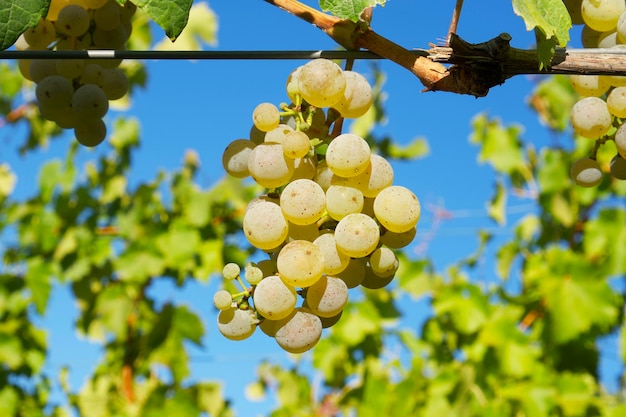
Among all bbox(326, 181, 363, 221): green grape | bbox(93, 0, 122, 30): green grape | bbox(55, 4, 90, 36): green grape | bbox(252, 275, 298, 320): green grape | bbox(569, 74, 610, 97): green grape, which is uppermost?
bbox(93, 0, 122, 30): green grape

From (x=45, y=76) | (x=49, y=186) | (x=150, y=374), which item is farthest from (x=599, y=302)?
(x=49, y=186)

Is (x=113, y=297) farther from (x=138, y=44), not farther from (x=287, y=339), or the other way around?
(x=287, y=339)

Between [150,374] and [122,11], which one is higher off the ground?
[122,11]

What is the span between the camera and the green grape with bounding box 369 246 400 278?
1.85 ft

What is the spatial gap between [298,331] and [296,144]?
153 millimetres

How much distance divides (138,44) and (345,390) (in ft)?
5.72

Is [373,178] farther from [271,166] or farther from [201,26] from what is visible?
[201,26]

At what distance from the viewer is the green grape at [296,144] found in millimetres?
534

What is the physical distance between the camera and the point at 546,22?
54cm

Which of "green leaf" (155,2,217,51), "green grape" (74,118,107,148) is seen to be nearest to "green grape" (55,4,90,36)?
"green grape" (74,118,107,148)

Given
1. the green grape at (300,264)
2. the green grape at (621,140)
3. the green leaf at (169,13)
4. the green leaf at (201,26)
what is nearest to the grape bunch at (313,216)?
the green grape at (300,264)

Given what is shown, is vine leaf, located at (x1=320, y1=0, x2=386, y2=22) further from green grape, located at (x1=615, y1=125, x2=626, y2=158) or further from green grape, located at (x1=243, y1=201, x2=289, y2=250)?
green grape, located at (x1=615, y1=125, x2=626, y2=158)

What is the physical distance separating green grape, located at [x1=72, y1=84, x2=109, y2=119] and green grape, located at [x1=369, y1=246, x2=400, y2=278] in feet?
1.22

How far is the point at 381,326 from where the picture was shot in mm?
2725
